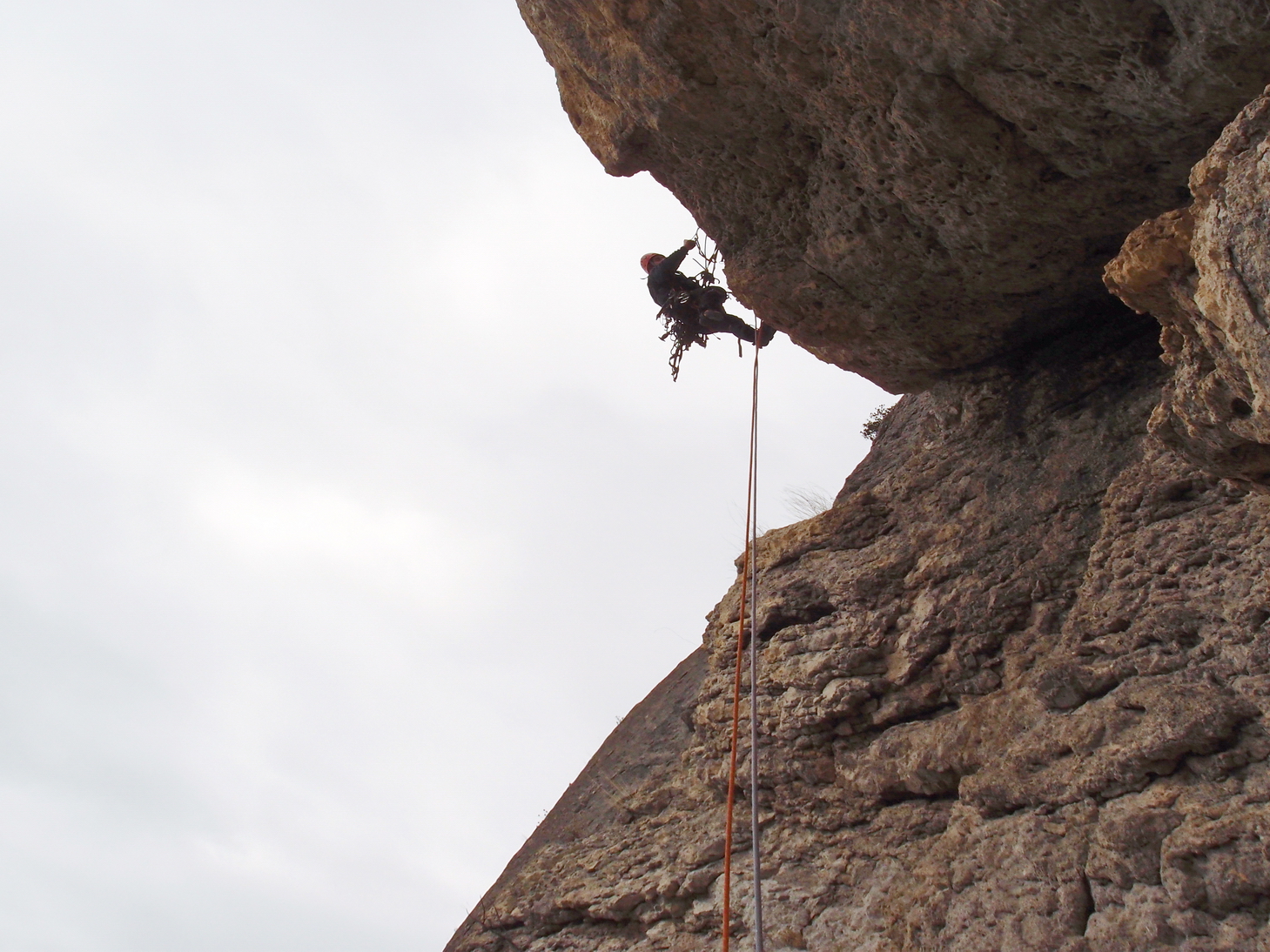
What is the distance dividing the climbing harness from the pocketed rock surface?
0.43 feet

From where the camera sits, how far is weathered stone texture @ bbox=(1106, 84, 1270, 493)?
9.39 feet

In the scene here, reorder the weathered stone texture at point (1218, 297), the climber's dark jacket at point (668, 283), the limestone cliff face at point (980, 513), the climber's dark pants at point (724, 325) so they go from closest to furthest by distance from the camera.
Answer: the weathered stone texture at point (1218, 297)
the limestone cliff face at point (980, 513)
the climber's dark jacket at point (668, 283)
the climber's dark pants at point (724, 325)

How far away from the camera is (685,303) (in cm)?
805

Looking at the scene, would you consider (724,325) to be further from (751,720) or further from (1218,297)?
(1218,297)

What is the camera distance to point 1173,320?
3.59 m

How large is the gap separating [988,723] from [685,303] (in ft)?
15.1

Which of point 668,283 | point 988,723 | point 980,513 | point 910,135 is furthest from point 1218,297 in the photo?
point 668,283

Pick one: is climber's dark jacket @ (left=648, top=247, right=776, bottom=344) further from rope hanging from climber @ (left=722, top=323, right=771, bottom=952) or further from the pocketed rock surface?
the pocketed rock surface

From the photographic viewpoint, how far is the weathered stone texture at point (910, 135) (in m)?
3.74

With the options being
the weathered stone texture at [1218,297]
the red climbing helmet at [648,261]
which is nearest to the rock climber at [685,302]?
the red climbing helmet at [648,261]

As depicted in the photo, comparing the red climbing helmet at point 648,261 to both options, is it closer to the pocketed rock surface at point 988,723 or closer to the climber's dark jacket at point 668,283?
the climber's dark jacket at point 668,283

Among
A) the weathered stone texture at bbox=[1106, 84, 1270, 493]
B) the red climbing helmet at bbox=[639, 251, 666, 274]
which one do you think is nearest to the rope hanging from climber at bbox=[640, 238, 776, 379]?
the red climbing helmet at bbox=[639, 251, 666, 274]

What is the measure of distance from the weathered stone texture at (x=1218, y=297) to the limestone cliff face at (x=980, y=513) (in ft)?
0.04

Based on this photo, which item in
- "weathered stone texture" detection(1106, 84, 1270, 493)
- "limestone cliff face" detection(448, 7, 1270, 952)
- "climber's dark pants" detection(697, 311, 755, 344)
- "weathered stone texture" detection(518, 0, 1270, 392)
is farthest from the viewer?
"climber's dark pants" detection(697, 311, 755, 344)
